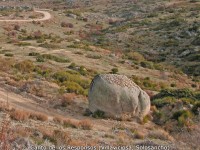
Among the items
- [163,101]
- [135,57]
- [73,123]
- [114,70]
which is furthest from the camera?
[135,57]

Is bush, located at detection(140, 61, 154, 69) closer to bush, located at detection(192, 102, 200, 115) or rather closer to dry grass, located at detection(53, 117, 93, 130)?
bush, located at detection(192, 102, 200, 115)

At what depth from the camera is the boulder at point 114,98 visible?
24562 mm

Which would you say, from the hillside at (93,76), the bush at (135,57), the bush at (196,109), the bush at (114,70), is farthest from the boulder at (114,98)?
the bush at (135,57)

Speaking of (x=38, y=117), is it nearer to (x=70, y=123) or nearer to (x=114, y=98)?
(x=70, y=123)

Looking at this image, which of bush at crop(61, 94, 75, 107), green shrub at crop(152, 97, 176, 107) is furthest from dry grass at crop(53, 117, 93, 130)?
→ green shrub at crop(152, 97, 176, 107)

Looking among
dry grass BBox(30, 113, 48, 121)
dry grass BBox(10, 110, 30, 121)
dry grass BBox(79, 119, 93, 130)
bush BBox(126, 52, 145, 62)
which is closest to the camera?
dry grass BBox(10, 110, 30, 121)

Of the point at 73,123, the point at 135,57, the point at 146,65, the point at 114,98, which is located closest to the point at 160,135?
the point at 114,98

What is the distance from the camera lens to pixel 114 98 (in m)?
24.5

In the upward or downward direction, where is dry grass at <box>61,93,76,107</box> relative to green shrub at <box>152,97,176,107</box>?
upward

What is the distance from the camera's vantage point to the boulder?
24562 mm

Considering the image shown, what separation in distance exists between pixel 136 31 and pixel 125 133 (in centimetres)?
6123

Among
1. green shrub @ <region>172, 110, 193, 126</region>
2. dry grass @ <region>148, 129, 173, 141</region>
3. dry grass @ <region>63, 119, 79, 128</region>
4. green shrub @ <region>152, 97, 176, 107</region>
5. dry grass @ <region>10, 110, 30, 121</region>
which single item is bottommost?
green shrub @ <region>152, 97, 176, 107</region>

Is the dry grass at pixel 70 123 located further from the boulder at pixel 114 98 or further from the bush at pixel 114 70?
the bush at pixel 114 70

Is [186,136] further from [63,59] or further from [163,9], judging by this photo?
[163,9]
